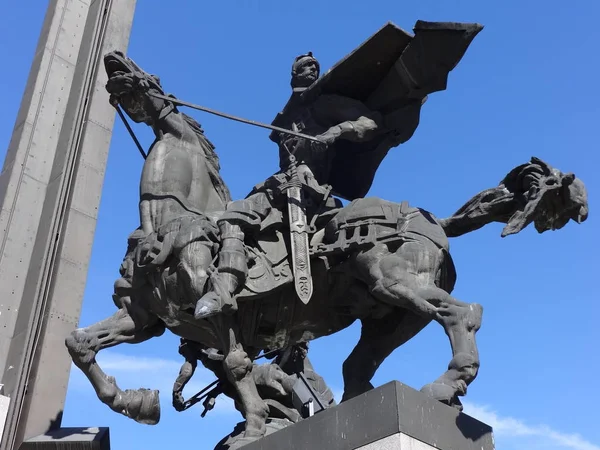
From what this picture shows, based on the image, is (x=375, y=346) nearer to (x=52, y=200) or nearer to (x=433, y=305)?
(x=433, y=305)

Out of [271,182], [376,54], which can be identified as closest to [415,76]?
[376,54]

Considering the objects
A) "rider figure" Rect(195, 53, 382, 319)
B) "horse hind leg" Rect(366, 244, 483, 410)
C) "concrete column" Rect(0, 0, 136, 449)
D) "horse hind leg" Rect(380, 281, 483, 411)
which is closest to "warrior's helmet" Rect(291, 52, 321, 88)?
"rider figure" Rect(195, 53, 382, 319)

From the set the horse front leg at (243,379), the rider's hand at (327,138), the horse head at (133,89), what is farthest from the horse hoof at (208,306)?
the horse head at (133,89)

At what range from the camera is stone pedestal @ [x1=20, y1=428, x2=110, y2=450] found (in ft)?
27.0

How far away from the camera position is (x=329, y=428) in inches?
254

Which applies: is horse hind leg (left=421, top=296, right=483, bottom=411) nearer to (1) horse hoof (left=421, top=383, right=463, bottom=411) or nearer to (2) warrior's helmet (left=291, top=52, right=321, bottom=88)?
(1) horse hoof (left=421, top=383, right=463, bottom=411)

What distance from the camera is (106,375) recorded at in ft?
25.2

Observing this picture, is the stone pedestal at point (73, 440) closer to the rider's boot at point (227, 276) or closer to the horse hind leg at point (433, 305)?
the rider's boot at point (227, 276)

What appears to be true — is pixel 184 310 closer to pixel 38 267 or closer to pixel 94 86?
pixel 38 267

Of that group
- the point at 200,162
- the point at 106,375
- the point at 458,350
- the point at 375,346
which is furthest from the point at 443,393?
the point at 200,162

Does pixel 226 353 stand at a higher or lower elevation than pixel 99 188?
lower

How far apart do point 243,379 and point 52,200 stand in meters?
4.45

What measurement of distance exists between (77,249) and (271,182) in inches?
137

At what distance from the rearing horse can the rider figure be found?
19 centimetres
